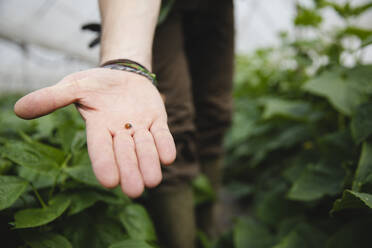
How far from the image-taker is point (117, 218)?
556 millimetres

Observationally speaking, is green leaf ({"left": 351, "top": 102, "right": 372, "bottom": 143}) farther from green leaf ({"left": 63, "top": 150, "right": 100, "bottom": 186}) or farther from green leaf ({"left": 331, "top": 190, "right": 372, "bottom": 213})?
green leaf ({"left": 63, "top": 150, "right": 100, "bottom": 186})

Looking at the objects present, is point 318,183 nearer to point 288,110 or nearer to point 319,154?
point 319,154

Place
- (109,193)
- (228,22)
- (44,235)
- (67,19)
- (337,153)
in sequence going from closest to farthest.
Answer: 1. (44,235)
2. (109,193)
3. (337,153)
4. (228,22)
5. (67,19)

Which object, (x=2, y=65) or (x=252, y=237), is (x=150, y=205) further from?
(x=2, y=65)

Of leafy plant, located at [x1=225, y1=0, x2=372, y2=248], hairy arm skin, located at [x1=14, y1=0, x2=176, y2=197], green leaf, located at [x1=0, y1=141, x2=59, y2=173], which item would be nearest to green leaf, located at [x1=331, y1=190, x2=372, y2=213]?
leafy plant, located at [x1=225, y1=0, x2=372, y2=248]

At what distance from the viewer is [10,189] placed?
404mm

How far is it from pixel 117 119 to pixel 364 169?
501 millimetres

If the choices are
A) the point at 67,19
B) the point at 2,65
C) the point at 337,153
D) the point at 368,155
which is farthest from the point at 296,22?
the point at 2,65

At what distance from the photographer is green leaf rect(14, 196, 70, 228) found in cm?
37

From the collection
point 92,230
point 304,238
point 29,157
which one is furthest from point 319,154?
point 29,157

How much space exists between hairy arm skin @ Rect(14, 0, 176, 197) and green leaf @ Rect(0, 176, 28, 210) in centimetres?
12

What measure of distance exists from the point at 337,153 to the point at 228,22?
594 mm

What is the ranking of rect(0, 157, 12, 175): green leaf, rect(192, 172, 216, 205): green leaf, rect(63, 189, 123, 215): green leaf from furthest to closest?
rect(192, 172, 216, 205): green leaf → rect(0, 157, 12, 175): green leaf → rect(63, 189, 123, 215): green leaf

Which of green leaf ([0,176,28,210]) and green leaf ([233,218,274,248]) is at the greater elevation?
green leaf ([0,176,28,210])
